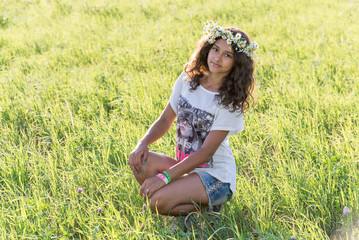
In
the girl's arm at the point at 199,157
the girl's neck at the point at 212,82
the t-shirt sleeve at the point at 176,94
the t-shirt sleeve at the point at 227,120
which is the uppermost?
the girl's neck at the point at 212,82

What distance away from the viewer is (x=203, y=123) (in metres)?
2.29

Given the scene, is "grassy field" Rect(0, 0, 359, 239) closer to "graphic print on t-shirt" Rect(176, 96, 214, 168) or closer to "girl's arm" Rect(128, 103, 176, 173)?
"girl's arm" Rect(128, 103, 176, 173)

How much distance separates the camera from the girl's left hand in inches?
83.8

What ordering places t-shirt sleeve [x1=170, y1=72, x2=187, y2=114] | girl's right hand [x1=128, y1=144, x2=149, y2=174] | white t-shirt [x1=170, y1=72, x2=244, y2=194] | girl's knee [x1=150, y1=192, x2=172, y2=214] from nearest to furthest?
girl's knee [x1=150, y1=192, x2=172, y2=214] → white t-shirt [x1=170, y1=72, x2=244, y2=194] → girl's right hand [x1=128, y1=144, x2=149, y2=174] → t-shirt sleeve [x1=170, y1=72, x2=187, y2=114]

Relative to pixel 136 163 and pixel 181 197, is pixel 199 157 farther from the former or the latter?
pixel 136 163

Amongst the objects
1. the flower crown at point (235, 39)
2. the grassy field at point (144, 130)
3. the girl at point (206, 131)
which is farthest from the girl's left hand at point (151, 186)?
the flower crown at point (235, 39)

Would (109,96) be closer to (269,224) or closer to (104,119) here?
(104,119)

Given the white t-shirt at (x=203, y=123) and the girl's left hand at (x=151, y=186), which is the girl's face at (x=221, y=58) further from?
the girl's left hand at (x=151, y=186)

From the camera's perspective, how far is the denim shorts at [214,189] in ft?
7.21

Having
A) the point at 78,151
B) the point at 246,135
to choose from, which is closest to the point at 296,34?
the point at 246,135

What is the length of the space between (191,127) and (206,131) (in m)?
0.11

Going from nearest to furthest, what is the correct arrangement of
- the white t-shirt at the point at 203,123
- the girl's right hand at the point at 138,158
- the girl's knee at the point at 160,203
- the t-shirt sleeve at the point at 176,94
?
the girl's knee at the point at 160,203
the white t-shirt at the point at 203,123
the girl's right hand at the point at 138,158
the t-shirt sleeve at the point at 176,94

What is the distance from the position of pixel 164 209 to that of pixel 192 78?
34.3 inches

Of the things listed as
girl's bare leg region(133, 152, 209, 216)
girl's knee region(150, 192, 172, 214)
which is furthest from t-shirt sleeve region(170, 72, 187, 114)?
girl's knee region(150, 192, 172, 214)
